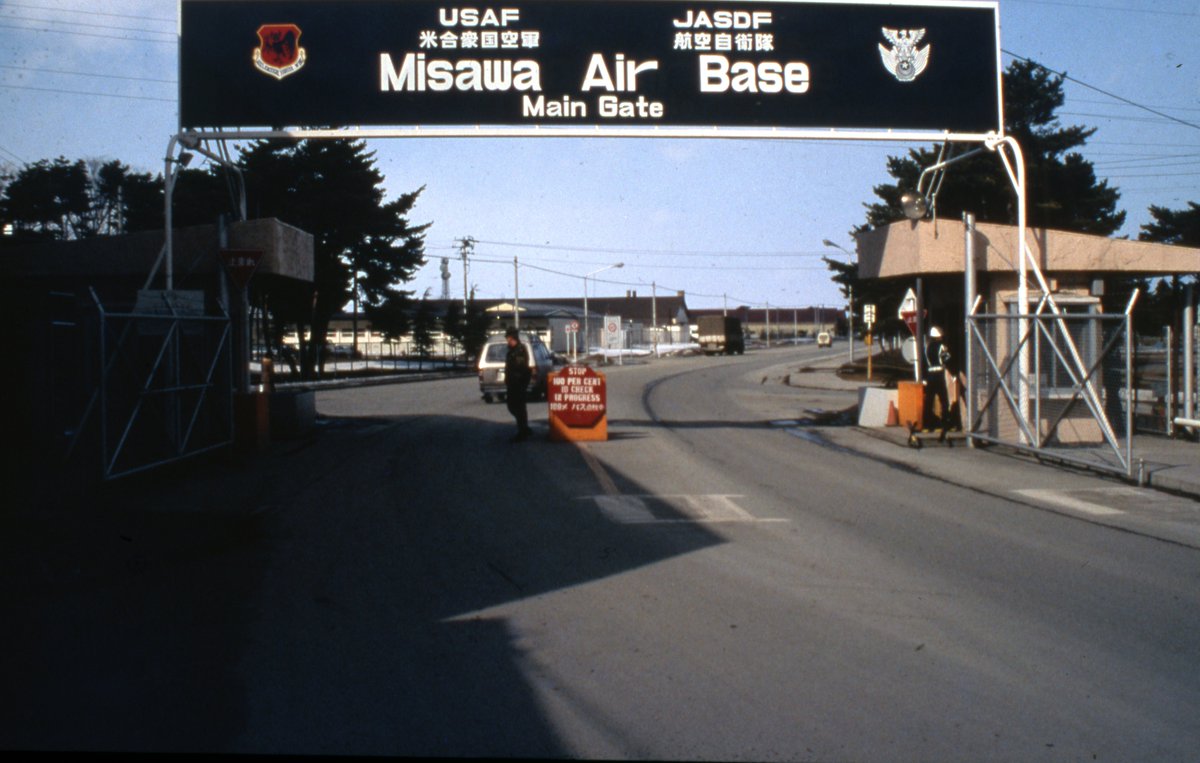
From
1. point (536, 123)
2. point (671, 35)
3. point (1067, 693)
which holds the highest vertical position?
point (671, 35)

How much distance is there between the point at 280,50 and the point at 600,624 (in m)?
12.5

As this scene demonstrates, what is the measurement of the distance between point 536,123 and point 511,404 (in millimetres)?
4832

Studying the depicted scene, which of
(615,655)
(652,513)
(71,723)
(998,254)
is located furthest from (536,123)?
(71,723)

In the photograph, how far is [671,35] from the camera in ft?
53.0

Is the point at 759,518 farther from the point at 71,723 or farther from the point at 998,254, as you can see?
the point at 998,254

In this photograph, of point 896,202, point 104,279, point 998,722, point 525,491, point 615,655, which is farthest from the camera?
point 896,202

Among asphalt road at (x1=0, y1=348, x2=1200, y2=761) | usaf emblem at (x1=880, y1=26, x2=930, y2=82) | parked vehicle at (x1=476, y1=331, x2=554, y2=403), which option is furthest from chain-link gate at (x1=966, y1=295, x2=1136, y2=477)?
parked vehicle at (x1=476, y1=331, x2=554, y2=403)

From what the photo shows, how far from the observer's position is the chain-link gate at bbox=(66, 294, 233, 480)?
41.7ft

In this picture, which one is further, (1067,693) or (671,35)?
(671,35)

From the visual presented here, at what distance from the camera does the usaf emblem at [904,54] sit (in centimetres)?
1672

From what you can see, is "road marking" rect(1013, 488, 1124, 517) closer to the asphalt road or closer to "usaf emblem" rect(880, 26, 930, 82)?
the asphalt road

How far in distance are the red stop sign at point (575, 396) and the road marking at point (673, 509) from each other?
20.0 feet

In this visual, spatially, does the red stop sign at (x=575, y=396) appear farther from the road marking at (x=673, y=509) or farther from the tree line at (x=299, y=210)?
the tree line at (x=299, y=210)

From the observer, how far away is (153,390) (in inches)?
513
